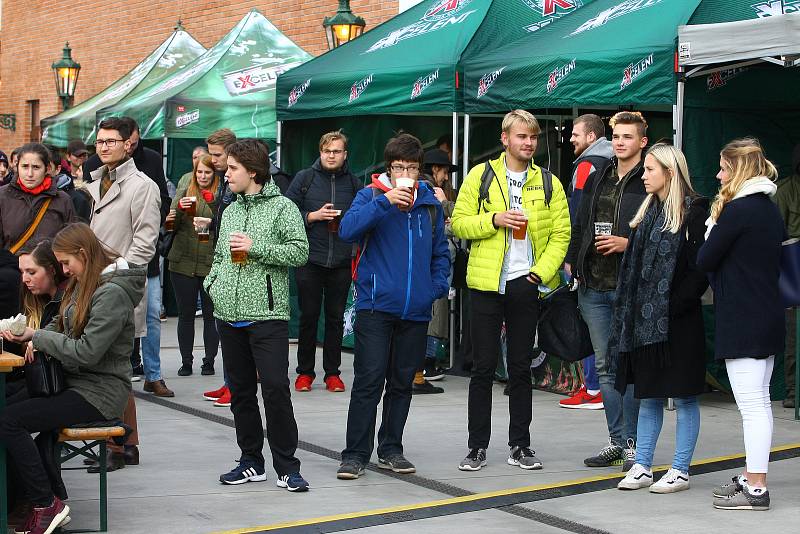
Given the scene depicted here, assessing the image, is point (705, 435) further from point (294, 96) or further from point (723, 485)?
point (294, 96)

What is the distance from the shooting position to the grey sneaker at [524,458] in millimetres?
7137

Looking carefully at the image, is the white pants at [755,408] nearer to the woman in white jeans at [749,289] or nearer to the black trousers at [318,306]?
the woman in white jeans at [749,289]

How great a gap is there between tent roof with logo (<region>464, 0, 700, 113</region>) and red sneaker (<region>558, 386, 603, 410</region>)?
2.04 metres

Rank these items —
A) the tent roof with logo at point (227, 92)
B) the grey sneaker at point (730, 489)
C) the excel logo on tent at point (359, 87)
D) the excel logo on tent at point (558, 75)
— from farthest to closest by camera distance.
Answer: the tent roof with logo at point (227, 92), the excel logo on tent at point (359, 87), the excel logo on tent at point (558, 75), the grey sneaker at point (730, 489)

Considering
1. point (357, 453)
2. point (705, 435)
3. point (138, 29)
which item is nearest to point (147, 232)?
point (357, 453)

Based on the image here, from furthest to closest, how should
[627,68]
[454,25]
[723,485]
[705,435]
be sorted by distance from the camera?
[454,25] → [627,68] → [705,435] → [723,485]

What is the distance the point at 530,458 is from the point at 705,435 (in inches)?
62.0

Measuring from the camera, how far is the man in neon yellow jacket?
276 inches

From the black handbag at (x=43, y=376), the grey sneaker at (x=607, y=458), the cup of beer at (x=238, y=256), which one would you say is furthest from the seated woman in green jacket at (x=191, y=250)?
the black handbag at (x=43, y=376)

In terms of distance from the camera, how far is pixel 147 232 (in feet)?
27.6

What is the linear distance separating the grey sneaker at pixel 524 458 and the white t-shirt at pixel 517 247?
953 millimetres

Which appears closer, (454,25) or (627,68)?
(627,68)

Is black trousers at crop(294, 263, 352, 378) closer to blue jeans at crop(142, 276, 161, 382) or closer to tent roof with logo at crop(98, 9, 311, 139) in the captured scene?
blue jeans at crop(142, 276, 161, 382)

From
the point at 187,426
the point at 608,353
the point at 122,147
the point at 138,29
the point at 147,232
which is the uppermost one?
the point at 138,29
